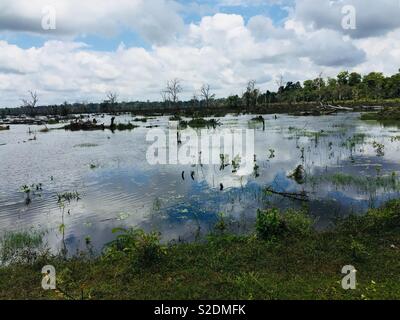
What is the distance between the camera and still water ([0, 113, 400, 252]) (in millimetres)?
13070

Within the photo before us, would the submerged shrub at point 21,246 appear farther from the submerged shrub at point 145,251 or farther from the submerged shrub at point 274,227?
the submerged shrub at point 274,227

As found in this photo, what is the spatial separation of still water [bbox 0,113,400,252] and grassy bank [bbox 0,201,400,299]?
1.75 meters

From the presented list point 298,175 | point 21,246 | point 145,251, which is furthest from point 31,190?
point 298,175

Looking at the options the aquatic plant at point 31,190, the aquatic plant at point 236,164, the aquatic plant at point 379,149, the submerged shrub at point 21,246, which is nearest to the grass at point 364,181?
the aquatic plant at point 236,164

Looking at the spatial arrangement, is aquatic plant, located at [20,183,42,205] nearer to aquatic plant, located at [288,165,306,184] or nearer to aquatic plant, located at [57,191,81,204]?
aquatic plant, located at [57,191,81,204]

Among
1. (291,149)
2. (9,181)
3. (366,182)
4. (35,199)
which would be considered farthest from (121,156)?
(366,182)

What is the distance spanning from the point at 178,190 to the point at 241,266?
29.9 ft

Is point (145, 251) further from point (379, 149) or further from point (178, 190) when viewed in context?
point (379, 149)

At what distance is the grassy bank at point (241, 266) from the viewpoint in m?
7.56

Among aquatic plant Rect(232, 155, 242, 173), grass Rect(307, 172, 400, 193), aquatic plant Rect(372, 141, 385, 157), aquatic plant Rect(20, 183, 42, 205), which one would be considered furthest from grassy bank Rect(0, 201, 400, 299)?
aquatic plant Rect(372, 141, 385, 157)
